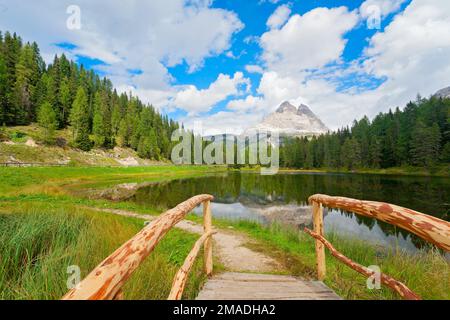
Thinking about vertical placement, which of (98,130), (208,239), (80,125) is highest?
(80,125)

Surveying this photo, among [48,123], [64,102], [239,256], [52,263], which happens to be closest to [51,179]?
[48,123]

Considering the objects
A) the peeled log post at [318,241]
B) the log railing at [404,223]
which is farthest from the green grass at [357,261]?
the log railing at [404,223]

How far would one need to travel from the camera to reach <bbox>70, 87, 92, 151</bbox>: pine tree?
168ft

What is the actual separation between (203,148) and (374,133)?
69.2m

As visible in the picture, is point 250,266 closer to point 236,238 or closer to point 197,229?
point 236,238

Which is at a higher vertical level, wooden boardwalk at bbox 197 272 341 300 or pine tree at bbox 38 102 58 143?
pine tree at bbox 38 102 58 143

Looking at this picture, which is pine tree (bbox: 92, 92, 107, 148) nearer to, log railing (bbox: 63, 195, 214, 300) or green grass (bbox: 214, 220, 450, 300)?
green grass (bbox: 214, 220, 450, 300)

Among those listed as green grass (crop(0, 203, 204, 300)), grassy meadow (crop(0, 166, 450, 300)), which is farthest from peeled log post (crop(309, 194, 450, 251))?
green grass (crop(0, 203, 204, 300))

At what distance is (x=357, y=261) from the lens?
244 inches

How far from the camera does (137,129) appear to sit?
7194 cm

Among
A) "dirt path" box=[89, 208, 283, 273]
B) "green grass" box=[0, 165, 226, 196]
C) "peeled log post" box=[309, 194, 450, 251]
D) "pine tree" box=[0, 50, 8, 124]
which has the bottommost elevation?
"dirt path" box=[89, 208, 283, 273]

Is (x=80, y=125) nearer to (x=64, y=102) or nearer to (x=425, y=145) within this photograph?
(x=64, y=102)

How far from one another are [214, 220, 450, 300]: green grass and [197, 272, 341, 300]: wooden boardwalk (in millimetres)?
634

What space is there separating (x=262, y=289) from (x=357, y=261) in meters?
4.82
